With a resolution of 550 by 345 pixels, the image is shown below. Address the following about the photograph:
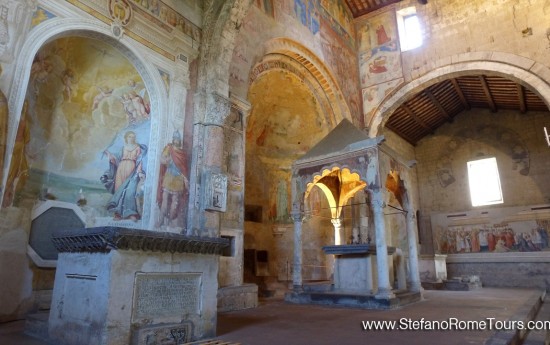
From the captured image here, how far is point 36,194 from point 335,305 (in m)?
5.70

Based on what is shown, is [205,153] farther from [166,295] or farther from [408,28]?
[408,28]

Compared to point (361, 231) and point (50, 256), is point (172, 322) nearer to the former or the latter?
point (50, 256)

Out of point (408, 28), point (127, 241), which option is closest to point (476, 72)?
point (408, 28)

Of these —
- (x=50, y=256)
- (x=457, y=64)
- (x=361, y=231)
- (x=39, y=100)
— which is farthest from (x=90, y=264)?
(x=457, y=64)

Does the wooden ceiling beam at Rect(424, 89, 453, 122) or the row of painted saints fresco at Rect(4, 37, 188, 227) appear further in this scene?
the wooden ceiling beam at Rect(424, 89, 453, 122)

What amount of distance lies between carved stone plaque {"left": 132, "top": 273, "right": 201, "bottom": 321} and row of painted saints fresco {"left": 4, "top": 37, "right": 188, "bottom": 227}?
8.32 feet

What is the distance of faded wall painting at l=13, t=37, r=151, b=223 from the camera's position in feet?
19.8

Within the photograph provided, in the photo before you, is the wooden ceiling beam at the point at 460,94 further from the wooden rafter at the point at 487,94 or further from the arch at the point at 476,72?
the arch at the point at 476,72

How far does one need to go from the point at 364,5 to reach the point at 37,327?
14.7m

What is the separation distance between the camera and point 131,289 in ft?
11.1

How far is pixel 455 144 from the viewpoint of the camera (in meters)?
17.0

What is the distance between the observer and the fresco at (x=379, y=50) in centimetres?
1340

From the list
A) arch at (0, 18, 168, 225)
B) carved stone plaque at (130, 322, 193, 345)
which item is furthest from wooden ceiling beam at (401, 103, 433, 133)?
carved stone plaque at (130, 322, 193, 345)

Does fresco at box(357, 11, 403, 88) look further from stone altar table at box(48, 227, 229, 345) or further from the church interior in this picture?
stone altar table at box(48, 227, 229, 345)
